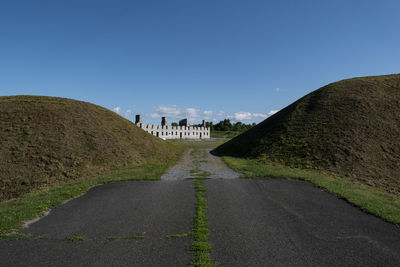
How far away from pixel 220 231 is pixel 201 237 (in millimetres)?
737

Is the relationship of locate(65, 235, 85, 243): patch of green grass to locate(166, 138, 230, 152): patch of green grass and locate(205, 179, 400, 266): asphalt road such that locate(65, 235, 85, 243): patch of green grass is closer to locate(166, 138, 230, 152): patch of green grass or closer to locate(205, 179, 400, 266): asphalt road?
locate(205, 179, 400, 266): asphalt road

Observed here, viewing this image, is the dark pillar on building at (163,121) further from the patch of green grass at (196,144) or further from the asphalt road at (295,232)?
the asphalt road at (295,232)

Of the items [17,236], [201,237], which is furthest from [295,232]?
[17,236]

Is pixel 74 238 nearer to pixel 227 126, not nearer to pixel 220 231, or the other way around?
pixel 220 231

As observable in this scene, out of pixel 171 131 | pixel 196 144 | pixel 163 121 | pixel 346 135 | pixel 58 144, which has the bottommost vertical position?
pixel 196 144

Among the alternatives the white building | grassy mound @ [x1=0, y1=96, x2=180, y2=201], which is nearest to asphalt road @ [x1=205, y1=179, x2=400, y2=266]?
grassy mound @ [x1=0, y1=96, x2=180, y2=201]

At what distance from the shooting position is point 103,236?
21.2 ft

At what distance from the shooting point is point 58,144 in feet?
65.3

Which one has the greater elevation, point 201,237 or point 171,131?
point 171,131

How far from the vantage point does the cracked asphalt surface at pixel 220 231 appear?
5.30 meters

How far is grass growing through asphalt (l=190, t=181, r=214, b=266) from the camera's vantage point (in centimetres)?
513

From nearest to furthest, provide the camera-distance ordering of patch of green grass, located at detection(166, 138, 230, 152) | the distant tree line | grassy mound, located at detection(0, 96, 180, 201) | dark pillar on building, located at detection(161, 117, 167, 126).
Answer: grassy mound, located at detection(0, 96, 180, 201)
patch of green grass, located at detection(166, 138, 230, 152)
dark pillar on building, located at detection(161, 117, 167, 126)
the distant tree line

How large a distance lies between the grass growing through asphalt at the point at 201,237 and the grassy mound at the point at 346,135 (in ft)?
42.6

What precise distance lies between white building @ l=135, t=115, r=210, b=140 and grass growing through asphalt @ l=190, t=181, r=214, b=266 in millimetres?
53776
